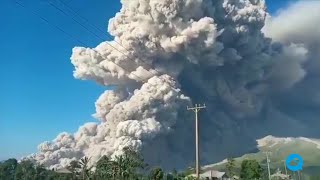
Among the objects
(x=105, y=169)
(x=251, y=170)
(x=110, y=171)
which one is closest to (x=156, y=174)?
(x=105, y=169)

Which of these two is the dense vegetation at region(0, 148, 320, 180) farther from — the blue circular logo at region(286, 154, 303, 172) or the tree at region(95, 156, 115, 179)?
the blue circular logo at region(286, 154, 303, 172)

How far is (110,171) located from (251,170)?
39185mm

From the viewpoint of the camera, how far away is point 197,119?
144 feet

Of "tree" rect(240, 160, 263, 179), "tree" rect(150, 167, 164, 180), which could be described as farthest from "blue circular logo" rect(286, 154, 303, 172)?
"tree" rect(240, 160, 263, 179)

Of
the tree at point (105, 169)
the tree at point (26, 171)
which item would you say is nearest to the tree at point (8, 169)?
the tree at point (26, 171)

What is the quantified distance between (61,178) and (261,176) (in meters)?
42.5

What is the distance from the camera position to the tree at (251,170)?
101 metres

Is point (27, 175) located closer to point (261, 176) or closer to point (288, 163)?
point (261, 176)

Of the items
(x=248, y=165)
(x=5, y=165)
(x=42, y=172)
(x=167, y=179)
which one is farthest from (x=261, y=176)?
(x=5, y=165)

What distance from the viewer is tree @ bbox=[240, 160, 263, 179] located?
101062 mm

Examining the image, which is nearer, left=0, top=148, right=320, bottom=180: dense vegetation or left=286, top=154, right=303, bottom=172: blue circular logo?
left=286, top=154, right=303, bottom=172: blue circular logo

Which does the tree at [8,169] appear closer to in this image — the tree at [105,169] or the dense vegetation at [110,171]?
the dense vegetation at [110,171]

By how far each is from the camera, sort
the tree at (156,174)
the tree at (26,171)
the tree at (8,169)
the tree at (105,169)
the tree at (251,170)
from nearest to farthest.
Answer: the tree at (105,169), the tree at (156,174), the tree at (26,171), the tree at (251,170), the tree at (8,169)

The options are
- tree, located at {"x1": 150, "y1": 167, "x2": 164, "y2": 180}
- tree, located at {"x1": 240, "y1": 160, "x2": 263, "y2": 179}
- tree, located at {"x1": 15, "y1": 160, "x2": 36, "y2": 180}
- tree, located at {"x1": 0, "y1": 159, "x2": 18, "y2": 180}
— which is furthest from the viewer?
tree, located at {"x1": 0, "y1": 159, "x2": 18, "y2": 180}
